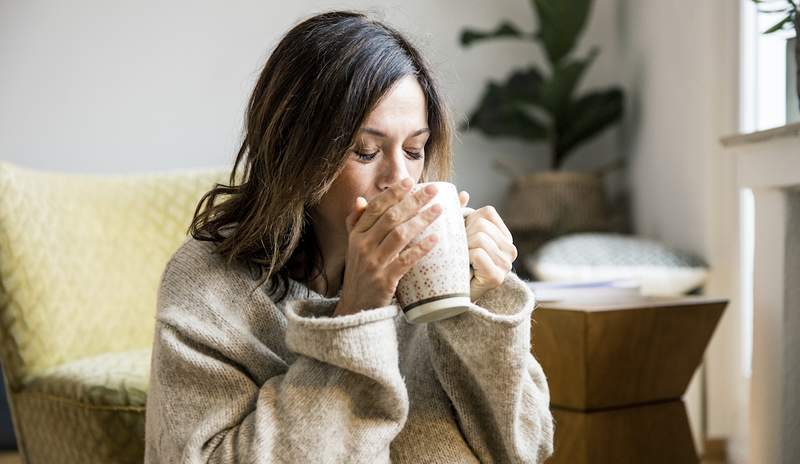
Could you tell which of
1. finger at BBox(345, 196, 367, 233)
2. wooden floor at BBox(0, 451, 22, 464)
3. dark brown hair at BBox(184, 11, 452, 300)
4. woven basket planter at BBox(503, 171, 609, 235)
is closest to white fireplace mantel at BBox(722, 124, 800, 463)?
dark brown hair at BBox(184, 11, 452, 300)

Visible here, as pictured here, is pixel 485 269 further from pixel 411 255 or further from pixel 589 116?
pixel 589 116

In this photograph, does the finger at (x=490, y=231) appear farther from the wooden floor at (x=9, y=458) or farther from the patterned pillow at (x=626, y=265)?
the wooden floor at (x=9, y=458)

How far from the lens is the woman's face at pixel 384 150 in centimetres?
87

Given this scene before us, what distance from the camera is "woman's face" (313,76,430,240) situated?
2.84 ft

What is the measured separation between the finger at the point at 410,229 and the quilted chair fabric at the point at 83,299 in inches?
31.0

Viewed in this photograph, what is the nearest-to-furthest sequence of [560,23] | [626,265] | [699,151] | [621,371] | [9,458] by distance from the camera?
1. [621,371]
2. [626,265]
3. [699,151]
4. [9,458]
5. [560,23]

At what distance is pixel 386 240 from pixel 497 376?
→ 0.19 metres

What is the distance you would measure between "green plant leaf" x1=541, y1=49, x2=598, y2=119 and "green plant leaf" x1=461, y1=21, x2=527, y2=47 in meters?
0.15

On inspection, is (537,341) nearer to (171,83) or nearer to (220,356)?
(220,356)

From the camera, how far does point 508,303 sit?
0.88 metres

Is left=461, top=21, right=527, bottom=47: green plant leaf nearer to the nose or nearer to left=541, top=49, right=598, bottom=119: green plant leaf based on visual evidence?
left=541, top=49, right=598, bottom=119: green plant leaf

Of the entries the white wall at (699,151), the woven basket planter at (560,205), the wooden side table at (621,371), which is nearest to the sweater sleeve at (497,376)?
the wooden side table at (621,371)

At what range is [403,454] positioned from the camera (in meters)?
0.89

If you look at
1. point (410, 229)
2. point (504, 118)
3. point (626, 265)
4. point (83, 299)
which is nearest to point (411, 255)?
point (410, 229)
